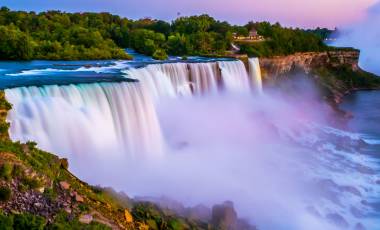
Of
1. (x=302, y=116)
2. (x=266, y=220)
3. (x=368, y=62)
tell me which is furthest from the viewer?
(x=368, y=62)

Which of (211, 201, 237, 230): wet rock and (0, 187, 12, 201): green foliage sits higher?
(0, 187, 12, 201): green foliage

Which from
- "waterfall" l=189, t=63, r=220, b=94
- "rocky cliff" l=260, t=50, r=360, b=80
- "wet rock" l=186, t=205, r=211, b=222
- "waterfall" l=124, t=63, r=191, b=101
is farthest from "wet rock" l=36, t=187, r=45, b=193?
"rocky cliff" l=260, t=50, r=360, b=80

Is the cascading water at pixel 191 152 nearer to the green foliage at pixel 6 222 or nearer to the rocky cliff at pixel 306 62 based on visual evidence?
the green foliage at pixel 6 222

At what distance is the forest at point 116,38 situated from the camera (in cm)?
3709

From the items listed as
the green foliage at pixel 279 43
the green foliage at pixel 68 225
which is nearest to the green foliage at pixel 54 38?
the green foliage at pixel 279 43

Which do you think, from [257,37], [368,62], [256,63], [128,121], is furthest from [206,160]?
[368,62]

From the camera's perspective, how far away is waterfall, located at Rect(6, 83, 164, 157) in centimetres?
1689

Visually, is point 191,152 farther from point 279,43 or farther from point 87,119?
point 279,43

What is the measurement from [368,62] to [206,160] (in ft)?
236

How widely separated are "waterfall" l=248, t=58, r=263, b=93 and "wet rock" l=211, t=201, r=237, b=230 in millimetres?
26986

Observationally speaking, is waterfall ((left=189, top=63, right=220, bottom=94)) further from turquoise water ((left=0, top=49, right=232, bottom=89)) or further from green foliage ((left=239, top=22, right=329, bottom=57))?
green foliage ((left=239, top=22, right=329, bottom=57))

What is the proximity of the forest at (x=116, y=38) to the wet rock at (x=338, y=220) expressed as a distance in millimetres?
24663

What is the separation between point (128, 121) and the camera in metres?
20.6

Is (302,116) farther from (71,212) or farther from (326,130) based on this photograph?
(71,212)
